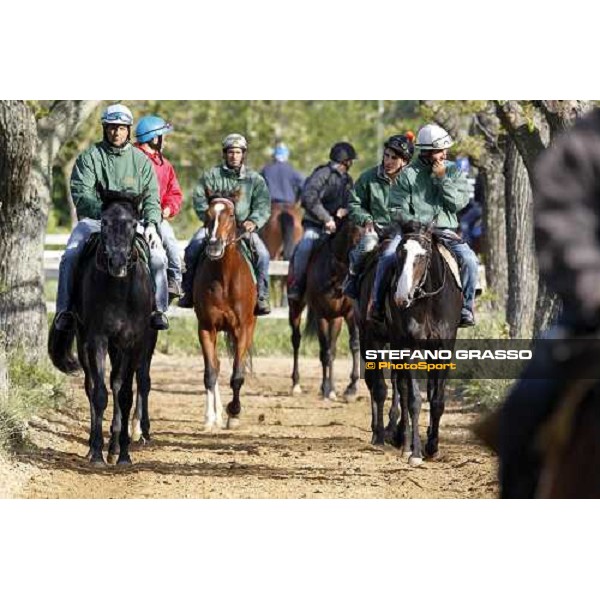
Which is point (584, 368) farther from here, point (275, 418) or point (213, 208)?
point (275, 418)

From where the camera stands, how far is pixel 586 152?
14.3 feet

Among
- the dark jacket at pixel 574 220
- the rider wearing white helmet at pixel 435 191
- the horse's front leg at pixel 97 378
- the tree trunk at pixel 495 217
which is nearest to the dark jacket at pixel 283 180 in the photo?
the tree trunk at pixel 495 217

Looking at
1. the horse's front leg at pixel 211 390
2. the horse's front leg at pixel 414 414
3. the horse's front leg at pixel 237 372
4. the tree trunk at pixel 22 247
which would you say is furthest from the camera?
the horse's front leg at pixel 237 372

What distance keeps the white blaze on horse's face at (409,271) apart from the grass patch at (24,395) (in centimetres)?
310

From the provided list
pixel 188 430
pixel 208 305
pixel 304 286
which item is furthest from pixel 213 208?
pixel 304 286

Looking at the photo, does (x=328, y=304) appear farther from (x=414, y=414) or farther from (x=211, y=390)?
(x=414, y=414)

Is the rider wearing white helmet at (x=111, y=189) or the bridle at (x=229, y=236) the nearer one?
the rider wearing white helmet at (x=111, y=189)

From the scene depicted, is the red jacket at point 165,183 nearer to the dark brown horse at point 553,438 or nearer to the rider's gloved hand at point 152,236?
the rider's gloved hand at point 152,236

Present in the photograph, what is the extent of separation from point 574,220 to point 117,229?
8.15 metres

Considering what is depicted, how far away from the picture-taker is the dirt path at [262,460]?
12281 millimetres

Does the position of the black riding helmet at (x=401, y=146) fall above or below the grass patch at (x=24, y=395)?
above

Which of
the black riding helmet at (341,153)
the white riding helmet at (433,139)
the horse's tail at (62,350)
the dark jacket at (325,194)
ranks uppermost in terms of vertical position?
the white riding helmet at (433,139)

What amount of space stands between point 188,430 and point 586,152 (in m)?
11.2

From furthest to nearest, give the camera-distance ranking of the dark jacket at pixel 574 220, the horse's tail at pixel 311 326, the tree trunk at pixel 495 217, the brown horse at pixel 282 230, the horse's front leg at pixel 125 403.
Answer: the brown horse at pixel 282 230 < the tree trunk at pixel 495 217 < the horse's tail at pixel 311 326 < the horse's front leg at pixel 125 403 < the dark jacket at pixel 574 220
